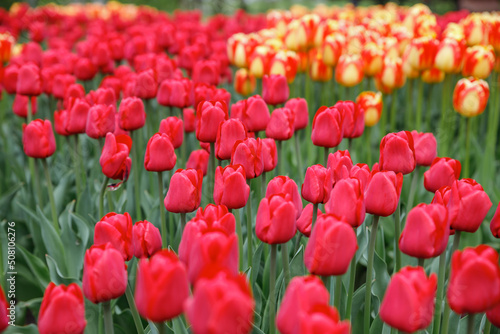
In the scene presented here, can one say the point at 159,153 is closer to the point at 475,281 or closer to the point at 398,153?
the point at 398,153

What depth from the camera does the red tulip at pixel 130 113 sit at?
235 centimetres

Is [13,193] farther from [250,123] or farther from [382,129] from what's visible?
[382,129]

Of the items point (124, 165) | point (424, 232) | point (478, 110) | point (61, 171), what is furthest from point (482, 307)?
point (61, 171)

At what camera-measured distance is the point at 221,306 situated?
2.56ft

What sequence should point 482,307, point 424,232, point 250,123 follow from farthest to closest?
point 250,123, point 424,232, point 482,307

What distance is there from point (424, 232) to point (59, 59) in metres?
3.65

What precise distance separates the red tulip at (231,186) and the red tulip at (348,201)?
296mm

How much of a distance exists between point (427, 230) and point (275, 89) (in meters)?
1.66

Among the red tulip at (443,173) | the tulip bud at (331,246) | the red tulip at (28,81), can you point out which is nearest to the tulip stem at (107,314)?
the tulip bud at (331,246)

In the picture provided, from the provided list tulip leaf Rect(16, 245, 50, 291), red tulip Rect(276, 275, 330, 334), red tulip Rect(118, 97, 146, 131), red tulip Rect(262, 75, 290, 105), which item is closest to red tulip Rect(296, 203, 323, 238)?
red tulip Rect(276, 275, 330, 334)

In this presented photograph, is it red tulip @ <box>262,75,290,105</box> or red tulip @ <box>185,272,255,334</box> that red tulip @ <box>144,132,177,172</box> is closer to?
red tulip @ <box>262,75,290,105</box>

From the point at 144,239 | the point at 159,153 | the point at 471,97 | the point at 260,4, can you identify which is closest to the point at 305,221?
the point at 144,239

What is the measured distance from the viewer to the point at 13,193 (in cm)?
293

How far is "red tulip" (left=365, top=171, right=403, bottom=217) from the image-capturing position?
1369mm
